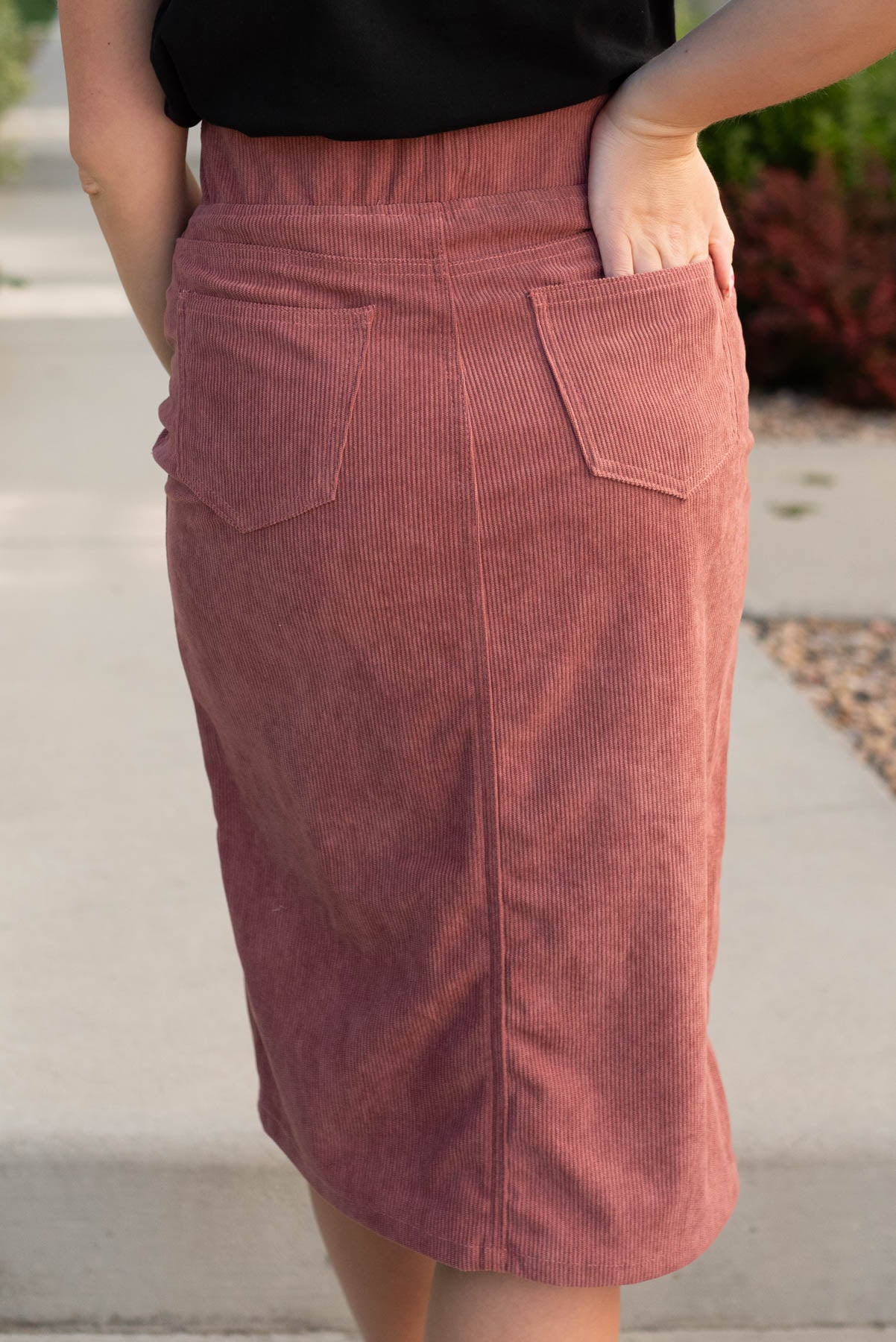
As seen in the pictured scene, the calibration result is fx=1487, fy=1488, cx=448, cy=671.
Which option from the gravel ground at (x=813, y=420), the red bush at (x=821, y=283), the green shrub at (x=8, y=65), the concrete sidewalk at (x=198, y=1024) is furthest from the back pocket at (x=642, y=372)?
the green shrub at (x=8, y=65)

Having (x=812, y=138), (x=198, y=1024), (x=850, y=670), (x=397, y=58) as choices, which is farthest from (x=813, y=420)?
(x=397, y=58)

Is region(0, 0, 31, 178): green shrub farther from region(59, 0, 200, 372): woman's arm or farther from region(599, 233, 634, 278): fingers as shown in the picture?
region(599, 233, 634, 278): fingers

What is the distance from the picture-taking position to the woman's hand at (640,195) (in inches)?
42.3

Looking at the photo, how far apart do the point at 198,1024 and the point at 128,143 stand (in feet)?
4.51

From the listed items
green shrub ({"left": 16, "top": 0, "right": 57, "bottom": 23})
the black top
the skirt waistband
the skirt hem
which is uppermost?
the black top

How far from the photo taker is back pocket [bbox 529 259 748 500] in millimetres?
1034

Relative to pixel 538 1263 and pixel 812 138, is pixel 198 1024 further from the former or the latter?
pixel 812 138

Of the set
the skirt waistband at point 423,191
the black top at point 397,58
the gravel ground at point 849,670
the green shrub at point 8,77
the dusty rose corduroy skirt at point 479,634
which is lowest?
the gravel ground at point 849,670

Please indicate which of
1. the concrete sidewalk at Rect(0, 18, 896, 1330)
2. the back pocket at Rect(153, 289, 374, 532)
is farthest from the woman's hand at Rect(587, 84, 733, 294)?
the concrete sidewalk at Rect(0, 18, 896, 1330)

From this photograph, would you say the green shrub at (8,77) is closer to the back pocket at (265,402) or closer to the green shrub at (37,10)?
the back pocket at (265,402)

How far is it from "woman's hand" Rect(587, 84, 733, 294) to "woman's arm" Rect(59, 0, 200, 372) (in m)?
0.37

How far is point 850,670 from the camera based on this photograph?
3775 millimetres

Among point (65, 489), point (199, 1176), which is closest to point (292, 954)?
point (199, 1176)

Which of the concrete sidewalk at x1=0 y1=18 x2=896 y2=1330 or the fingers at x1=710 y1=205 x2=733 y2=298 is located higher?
the fingers at x1=710 y1=205 x2=733 y2=298
